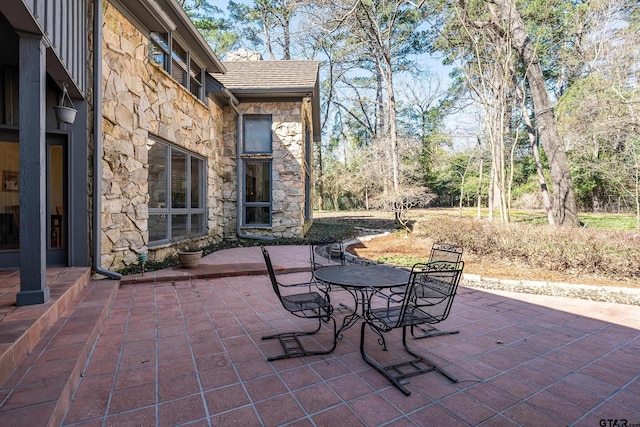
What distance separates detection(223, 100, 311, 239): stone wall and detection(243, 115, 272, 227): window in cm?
18

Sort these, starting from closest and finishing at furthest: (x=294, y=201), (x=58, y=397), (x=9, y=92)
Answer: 1. (x=58, y=397)
2. (x=9, y=92)
3. (x=294, y=201)

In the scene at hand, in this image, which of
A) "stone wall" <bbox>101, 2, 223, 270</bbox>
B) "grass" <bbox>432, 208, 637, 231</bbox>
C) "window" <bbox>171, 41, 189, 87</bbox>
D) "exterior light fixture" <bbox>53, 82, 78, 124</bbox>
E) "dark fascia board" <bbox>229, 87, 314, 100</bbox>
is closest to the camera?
"exterior light fixture" <bbox>53, 82, 78, 124</bbox>

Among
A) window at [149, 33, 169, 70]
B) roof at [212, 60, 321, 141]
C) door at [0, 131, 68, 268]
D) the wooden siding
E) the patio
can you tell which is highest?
roof at [212, 60, 321, 141]

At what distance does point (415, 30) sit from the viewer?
1716cm

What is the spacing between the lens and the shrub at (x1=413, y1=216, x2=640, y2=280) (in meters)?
5.08

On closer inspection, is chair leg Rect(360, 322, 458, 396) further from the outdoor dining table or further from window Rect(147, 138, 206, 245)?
window Rect(147, 138, 206, 245)

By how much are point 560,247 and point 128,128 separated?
742 centimetres

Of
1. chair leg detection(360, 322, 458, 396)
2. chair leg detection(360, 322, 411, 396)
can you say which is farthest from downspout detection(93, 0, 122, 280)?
chair leg detection(360, 322, 458, 396)

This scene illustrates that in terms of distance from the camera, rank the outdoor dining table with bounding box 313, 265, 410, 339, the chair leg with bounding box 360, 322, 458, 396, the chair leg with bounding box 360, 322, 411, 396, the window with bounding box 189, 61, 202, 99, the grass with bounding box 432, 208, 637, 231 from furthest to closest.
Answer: the grass with bounding box 432, 208, 637, 231, the window with bounding box 189, 61, 202, 99, the outdoor dining table with bounding box 313, 265, 410, 339, the chair leg with bounding box 360, 322, 458, 396, the chair leg with bounding box 360, 322, 411, 396

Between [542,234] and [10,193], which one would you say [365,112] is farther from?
[10,193]

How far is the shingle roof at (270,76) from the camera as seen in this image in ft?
27.5

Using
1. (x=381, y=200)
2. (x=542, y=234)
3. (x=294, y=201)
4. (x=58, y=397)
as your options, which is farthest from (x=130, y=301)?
(x=381, y=200)

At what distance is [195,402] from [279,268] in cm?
372

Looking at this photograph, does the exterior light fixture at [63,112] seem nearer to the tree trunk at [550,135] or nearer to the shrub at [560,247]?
the shrub at [560,247]
